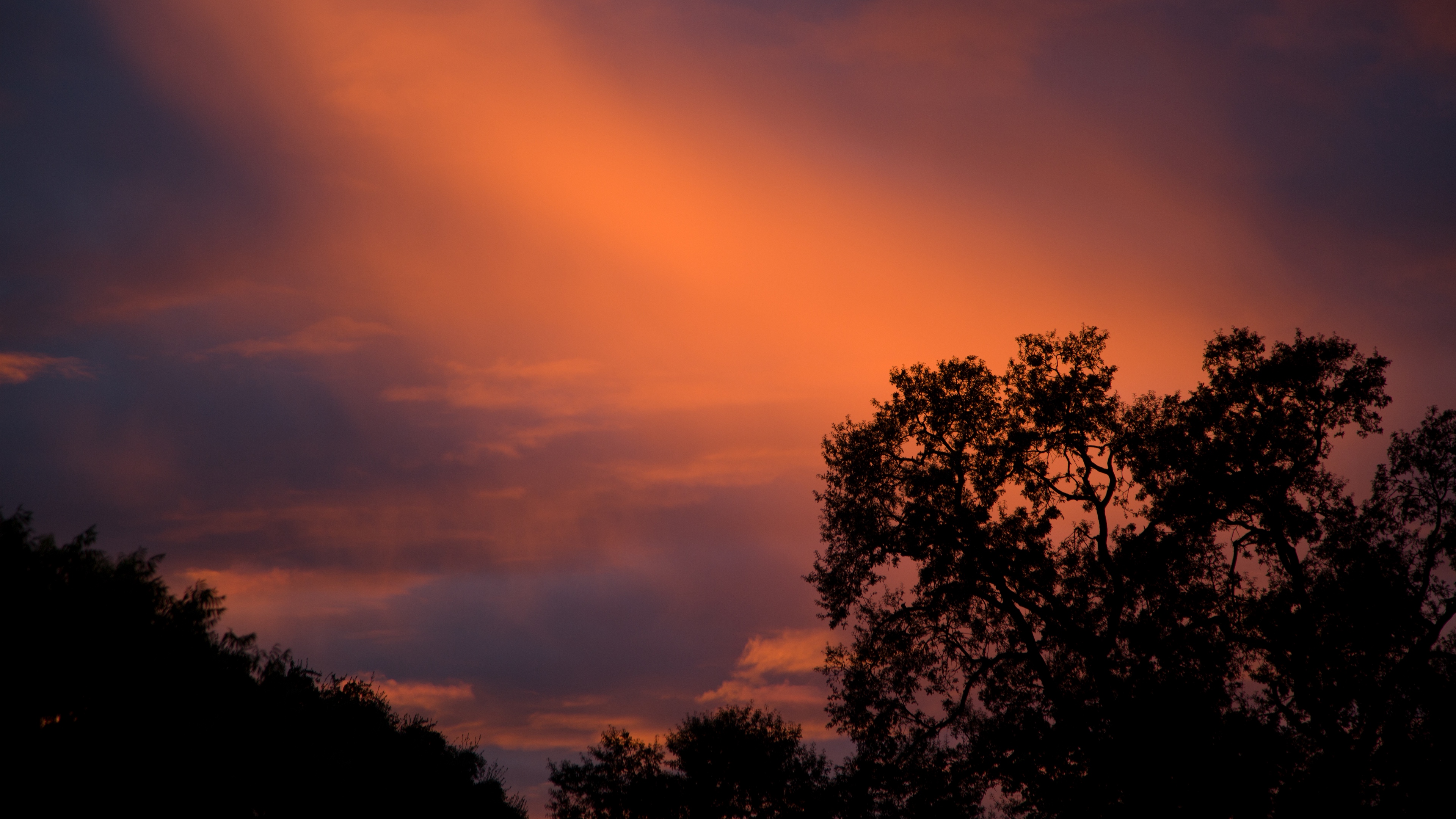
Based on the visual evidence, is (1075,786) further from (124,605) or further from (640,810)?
(640,810)

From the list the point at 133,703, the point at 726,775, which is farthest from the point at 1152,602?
the point at 726,775

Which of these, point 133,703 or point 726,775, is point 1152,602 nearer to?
point 133,703

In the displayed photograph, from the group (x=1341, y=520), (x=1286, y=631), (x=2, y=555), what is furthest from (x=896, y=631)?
(x=2, y=555)

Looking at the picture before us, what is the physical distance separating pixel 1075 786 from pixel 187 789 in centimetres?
3035

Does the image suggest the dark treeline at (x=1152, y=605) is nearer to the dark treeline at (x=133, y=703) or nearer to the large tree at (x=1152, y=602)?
the large tree at (x=1152, y=602)

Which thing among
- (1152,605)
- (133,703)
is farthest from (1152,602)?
(133,703)

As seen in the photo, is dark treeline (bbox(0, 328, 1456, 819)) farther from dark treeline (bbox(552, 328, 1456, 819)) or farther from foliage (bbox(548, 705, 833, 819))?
foliage (bbox(548, 705, 833, 819))

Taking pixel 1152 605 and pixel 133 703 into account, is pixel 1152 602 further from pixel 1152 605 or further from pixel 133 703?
pixel 133 703

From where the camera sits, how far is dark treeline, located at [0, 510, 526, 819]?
26.2 metres

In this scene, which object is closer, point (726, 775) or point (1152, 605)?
point (1152, 605)

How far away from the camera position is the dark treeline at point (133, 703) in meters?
26.2

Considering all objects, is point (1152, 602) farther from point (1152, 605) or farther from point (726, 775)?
point (726, 775)

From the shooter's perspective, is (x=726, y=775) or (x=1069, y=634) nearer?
(x=1069, y=634)

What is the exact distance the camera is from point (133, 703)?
94.2ft
